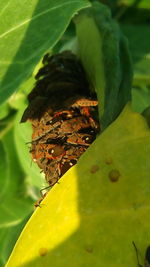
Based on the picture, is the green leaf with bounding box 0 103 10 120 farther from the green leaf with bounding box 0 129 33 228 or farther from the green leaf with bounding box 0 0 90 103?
the green leaf with bounding box 0 0 90 103

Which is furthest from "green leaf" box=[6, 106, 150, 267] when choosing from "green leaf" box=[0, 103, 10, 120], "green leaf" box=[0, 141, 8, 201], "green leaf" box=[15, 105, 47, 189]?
"green leaf" box=[0, 141, 8, 201]

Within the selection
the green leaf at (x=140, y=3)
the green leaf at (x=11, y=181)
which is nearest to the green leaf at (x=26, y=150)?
the green leaf at (x=11, y=181)

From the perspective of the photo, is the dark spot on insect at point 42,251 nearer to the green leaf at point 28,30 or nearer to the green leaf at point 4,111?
the green leaf at point 28,30

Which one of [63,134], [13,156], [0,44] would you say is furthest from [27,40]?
[13,156]

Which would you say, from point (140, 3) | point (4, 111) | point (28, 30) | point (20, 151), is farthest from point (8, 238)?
point (140, 3)

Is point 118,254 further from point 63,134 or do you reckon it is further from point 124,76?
point 124,76

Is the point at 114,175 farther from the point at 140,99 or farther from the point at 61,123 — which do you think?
the point at 140,99
